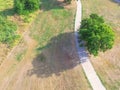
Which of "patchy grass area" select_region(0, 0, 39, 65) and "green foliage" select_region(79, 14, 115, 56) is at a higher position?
"green foliage" select_region(79, 14, 115, 56)

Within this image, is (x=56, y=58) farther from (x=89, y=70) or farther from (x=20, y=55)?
(x=20, y=55)

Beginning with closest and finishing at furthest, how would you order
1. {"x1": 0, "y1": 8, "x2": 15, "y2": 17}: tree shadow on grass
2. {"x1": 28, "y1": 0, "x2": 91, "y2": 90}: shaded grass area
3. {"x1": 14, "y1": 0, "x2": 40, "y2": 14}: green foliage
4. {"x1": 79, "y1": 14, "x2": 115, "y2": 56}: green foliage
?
{"x1": 28, "y1": 0, "x2": 91, "y2": 90}: shaded grass area < {"x1": 79, "y1": 14, "x2": 115, "y2": 56}: green foliage < {"x1": 14, "y1": 0, "x2": 40, "y2": 14}: green foliage < {"x1": 0, "y1": 8, "x2": 15, "y2": 17}: tree shadow on grass

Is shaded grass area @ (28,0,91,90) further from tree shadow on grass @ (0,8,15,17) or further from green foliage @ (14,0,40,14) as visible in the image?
tree shadow on grass @ (0,8,15,17)

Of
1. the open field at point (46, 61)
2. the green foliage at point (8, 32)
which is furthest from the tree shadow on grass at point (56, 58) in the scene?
the green foliage at point (8, 32)

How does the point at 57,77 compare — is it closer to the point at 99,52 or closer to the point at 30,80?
the point at 30,80

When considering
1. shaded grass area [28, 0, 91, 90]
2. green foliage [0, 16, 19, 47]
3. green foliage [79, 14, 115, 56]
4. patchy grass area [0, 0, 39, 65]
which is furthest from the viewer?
green foliage [0, 16, 19, 47]

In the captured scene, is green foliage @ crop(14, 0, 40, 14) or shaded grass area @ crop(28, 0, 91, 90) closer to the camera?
shaded grass area @ crop(28, 0, 91, 90)

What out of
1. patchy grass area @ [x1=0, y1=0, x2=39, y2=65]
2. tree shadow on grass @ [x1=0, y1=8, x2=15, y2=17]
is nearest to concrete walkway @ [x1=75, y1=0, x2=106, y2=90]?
patchy grass area @ [x1=0, y1=0, x2=39, y2=65]
